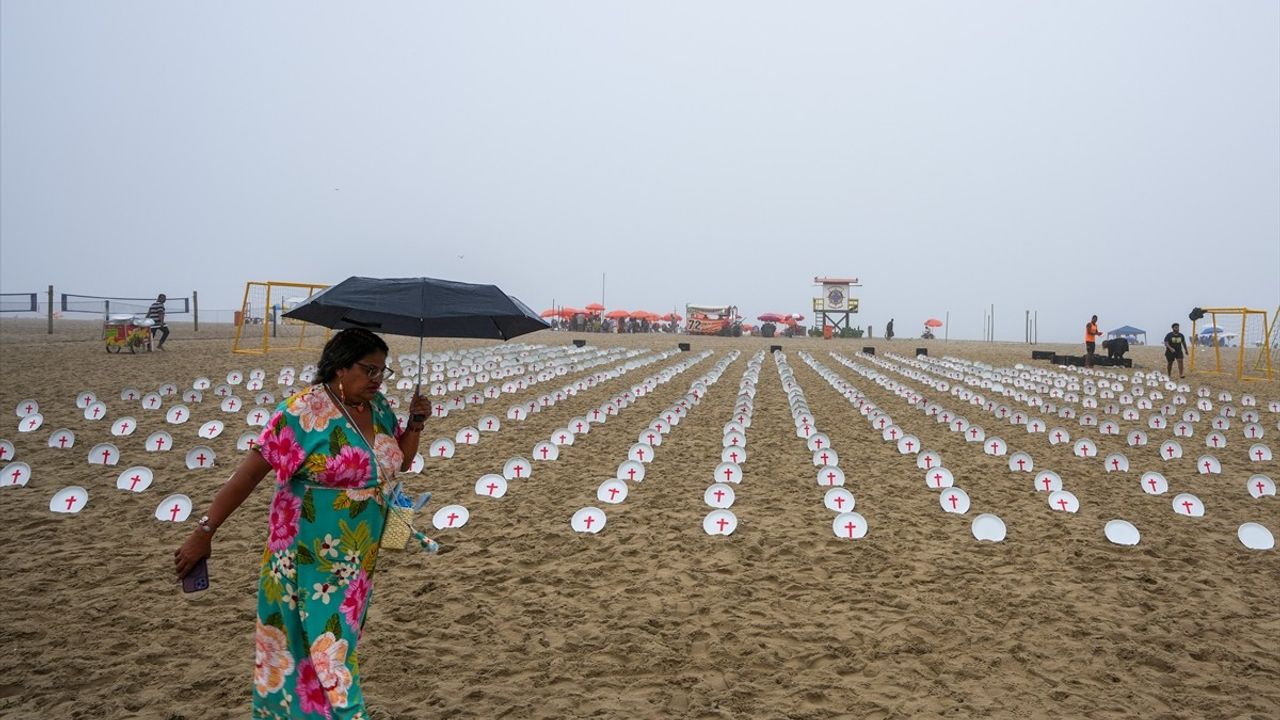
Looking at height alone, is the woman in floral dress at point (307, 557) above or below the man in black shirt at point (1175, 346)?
below

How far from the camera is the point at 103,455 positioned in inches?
338

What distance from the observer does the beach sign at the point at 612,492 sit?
24.6ft

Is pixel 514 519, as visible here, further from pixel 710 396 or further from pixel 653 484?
pixel 710 396

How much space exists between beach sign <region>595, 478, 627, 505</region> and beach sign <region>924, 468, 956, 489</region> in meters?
3.28

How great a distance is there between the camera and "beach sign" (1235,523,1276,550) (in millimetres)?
6277

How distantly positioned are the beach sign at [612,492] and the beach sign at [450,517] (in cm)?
133

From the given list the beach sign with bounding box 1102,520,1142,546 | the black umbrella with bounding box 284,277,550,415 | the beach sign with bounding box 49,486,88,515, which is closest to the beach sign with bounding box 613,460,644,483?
the beach sign with bounding box 1102,520,1142,546

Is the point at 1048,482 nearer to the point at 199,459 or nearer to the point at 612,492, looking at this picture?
the point at 612,492

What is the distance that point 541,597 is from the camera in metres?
5.15

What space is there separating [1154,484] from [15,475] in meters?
11.8

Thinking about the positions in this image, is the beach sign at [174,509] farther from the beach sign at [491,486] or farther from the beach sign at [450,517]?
the beach sign at [491,486]

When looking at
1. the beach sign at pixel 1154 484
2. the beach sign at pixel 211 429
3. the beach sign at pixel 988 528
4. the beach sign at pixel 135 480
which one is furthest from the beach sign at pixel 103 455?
the beach sign at pixel 1154 484

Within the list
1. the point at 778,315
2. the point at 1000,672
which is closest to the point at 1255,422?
the point at 1000,672

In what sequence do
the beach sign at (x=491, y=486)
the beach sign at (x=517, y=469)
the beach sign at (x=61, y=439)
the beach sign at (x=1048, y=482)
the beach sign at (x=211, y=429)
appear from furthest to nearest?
the beach sign at (x=211, y=429) → the beach sign at (x=61, y=439) → the beach sign at (x=517, y=469) → the beach sign at (x=1048, y=482) → the beach sign at (x=491, y=486)
